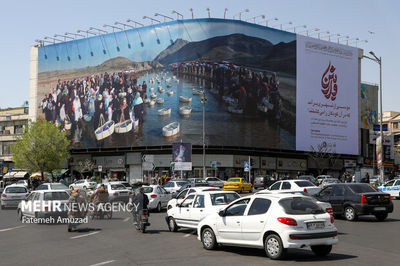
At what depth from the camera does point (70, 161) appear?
86750mm

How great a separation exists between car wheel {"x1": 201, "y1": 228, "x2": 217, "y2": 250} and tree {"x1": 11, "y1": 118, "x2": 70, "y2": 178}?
62149 millimetres

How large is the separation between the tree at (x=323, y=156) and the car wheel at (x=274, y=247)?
7229 cm

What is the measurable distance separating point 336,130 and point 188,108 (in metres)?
29.4

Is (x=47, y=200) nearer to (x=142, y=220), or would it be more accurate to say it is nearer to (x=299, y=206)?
(x=142, y=220)

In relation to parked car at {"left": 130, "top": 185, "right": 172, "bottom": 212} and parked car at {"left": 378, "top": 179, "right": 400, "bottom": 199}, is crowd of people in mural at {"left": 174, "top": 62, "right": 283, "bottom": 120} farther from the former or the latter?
parked car at {"left": 130, "top": 185, "right": 172, "bottom": 212}

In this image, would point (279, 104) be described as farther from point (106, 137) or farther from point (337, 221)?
point (337, 221)

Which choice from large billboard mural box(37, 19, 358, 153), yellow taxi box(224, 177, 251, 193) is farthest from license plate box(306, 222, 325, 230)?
large billboard mural box(37, 19, 358, 153)

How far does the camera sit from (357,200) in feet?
65.0

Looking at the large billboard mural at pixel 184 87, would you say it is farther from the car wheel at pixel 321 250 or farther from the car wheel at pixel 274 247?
the car wheel at pixel 274 247

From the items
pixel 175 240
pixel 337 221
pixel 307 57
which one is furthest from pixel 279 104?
pixel 175 240

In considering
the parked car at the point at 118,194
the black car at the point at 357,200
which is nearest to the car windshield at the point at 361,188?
the black car at the point at 357,200

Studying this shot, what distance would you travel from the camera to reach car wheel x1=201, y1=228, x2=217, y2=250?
1285cm

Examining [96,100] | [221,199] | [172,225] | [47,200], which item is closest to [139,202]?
[172,225]

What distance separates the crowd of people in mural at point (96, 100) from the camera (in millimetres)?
77438
